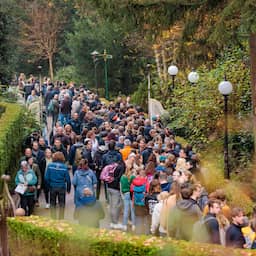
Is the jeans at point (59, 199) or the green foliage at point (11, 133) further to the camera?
the green foliage at point (11, 133)

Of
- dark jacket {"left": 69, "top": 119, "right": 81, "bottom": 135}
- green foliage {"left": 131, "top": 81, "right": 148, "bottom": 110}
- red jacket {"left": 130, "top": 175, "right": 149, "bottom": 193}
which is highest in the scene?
green foliage {"left": 131, "top": 81, "right": 148, "bottom": 110}

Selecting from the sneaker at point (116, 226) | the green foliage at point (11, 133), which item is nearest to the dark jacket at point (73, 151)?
the green foliage at point (11, 133)

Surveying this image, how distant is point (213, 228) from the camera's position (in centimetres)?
957

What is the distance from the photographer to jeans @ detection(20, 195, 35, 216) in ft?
43.0

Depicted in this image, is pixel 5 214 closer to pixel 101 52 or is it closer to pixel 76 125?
pixel 76 125

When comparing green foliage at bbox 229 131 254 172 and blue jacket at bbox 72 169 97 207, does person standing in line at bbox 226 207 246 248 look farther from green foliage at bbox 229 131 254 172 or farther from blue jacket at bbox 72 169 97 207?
green foliage at bbox 229 131 254 172

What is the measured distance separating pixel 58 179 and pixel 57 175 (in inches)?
3.3

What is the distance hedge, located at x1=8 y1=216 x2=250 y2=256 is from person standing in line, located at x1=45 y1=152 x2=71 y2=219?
2308 mm

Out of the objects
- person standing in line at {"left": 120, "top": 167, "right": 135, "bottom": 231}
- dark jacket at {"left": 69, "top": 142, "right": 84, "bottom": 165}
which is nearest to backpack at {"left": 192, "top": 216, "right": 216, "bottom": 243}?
person standing in line at {"left": 120, "top": 167, "right": 135, "bottom": 231}

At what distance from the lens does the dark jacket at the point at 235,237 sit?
9289 mm

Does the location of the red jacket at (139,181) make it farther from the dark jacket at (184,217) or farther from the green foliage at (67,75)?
the green foliage at (67,75)

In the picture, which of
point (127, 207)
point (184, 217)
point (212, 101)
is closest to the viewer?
point (184, 217)

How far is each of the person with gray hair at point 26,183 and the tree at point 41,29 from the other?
1124 inches

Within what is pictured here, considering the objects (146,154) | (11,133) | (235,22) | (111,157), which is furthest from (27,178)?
(235,22)
